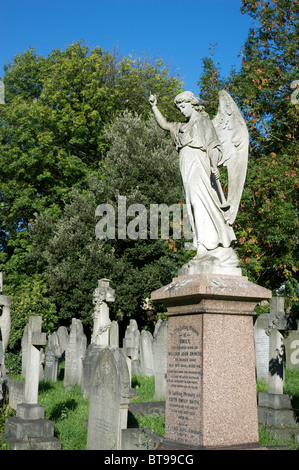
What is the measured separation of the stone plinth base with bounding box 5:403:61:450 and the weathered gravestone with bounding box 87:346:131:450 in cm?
60

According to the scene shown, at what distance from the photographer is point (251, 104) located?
619 inches

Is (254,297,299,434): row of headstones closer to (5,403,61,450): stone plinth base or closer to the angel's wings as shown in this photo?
(5,403,61,450): stone plinth base

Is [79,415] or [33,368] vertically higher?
[33,368]

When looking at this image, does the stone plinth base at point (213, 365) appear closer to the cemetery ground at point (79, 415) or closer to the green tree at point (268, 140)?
the cemetery ground at point (79, 415)

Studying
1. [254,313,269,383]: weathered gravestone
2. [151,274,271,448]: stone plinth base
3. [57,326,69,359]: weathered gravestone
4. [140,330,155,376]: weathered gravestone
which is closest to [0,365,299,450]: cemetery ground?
[254,313,269,383]: weathered gravestone

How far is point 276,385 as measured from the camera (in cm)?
880

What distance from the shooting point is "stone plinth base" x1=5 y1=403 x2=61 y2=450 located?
285 inches

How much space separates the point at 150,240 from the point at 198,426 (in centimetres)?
1592

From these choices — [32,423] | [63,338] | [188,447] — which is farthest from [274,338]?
[63,338]

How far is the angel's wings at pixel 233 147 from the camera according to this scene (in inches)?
236

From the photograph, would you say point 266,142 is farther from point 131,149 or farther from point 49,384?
point 49,384

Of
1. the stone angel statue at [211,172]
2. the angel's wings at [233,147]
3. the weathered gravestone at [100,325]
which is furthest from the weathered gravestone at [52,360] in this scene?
the angel's wings at [233,147]

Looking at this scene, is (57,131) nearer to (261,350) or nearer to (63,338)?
(63,338)

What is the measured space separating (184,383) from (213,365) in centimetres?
41
